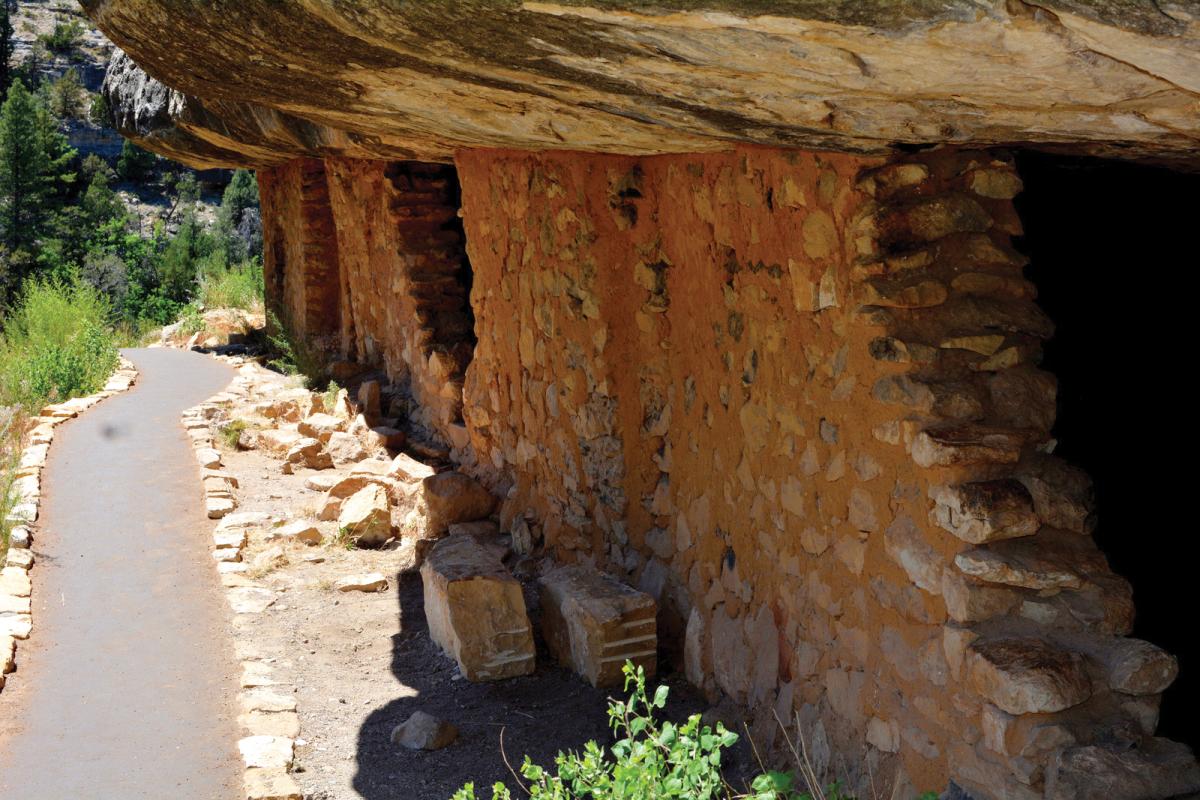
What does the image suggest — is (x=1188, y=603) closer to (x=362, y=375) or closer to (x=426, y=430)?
(x=426, y=430)

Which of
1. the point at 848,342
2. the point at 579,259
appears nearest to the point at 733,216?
the point at 848,342

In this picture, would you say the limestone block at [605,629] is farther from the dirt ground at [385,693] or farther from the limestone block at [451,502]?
the limestone block at [451,502]

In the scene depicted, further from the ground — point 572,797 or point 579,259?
point 579,259

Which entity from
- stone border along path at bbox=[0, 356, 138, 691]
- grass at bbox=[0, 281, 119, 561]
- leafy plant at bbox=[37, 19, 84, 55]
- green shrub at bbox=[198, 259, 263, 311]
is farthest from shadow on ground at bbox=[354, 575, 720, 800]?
leafy plant at bbox=[37, 19, 84, 55]

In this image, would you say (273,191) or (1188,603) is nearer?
(1188,603)

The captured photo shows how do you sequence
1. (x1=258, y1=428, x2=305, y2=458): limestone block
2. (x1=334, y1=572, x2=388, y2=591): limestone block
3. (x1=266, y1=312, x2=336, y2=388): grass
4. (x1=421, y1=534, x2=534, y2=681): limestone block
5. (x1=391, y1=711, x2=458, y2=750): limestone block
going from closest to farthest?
(x1=391, y1=711, x2=458, y2=750): limestone block < (x1=421, y1=534, x2=534, y2=681): limestone block < (x1=334, y1=572, x2=388, y2=591): limestone block < (x1=258, y1=428, x2=305, y2=458): limestone block < (x1=266, y1=312, x2=336, y2=388): grass

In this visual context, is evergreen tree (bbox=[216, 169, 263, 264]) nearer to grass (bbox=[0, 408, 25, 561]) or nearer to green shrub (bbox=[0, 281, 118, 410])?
green shrub (bbox=[0, 281, 118, 410])

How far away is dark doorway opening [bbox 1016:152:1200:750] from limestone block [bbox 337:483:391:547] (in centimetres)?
376

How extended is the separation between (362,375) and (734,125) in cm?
707

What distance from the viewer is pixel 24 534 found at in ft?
19.9

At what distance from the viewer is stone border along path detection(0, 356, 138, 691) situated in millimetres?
4902

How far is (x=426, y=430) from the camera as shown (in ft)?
25.8

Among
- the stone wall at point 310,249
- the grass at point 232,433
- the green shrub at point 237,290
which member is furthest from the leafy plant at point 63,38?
the grass at point 232,433

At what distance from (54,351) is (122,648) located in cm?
660
